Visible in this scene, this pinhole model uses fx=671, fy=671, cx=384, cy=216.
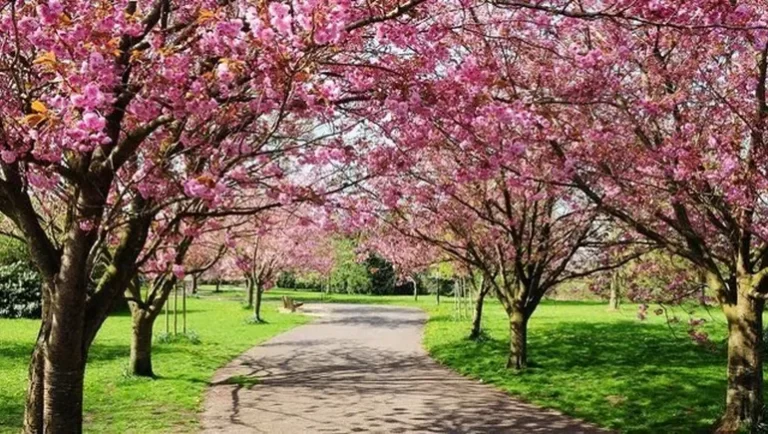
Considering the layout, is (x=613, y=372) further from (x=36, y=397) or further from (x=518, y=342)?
(x=36, y=397)

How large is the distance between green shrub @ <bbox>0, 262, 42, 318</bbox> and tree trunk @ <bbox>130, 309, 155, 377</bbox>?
1959cm

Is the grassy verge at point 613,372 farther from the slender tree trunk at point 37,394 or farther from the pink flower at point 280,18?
the pink flower at point 280,18

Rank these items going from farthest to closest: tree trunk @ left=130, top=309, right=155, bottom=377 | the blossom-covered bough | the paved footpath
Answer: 1. tree trunk @ left=130, top=309, right=155, bottom=377
2. the paved footpath
3. the blossom-covered bough

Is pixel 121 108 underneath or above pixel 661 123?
underneath

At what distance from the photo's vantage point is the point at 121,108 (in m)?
5.77

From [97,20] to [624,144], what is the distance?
6992mm

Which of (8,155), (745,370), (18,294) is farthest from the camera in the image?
(18,294)

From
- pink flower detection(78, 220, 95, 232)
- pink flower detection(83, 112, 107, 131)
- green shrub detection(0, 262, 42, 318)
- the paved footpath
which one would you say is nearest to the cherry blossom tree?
the paved footpath

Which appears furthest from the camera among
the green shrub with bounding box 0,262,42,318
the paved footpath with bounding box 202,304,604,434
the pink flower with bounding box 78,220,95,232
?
the green shrub with bounding box 0,262,42,318

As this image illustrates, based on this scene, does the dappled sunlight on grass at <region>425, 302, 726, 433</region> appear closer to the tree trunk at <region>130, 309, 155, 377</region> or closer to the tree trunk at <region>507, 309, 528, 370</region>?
the tree trunk at <region>507, 309, 528, 370</region>

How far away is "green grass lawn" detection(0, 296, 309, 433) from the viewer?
981 centimetres

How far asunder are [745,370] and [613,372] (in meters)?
5.72

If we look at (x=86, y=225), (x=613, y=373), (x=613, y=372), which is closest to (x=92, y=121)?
(x=86, y=225)

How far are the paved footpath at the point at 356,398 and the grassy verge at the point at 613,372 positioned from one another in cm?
63
